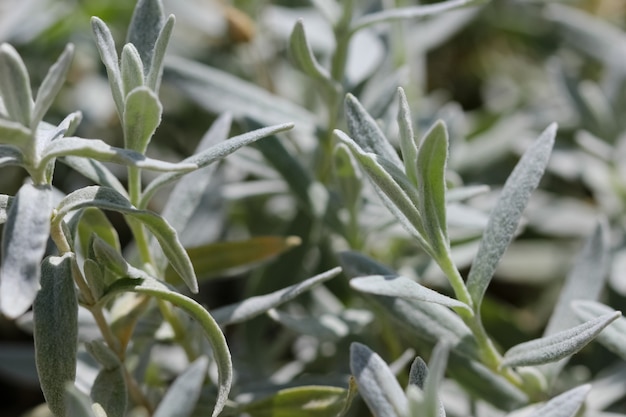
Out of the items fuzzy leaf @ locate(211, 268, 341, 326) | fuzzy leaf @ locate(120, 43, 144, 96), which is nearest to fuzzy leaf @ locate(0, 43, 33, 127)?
fuzzy leaf @ locate(120, 43, 144, 96)

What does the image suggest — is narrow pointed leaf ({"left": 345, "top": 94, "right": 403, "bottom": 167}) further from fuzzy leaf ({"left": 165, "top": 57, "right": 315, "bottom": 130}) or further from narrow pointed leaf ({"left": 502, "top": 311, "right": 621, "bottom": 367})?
fuzzy leaf ({"left": 165, "top": 57, "right": 315, "bottom": 130})

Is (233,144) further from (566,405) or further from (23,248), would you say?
(566,405)

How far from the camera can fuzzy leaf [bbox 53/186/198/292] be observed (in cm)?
88

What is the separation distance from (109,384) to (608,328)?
0.59 meters

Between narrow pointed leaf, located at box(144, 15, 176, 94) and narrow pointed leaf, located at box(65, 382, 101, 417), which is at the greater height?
narrow pointed leaf, located at box(144, 15, 176, 94)

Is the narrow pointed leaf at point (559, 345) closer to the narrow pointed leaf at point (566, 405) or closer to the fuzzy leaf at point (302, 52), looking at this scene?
the narrow pointed leaf at point (566, 405)

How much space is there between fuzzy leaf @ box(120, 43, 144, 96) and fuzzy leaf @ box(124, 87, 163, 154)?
0.03 meters

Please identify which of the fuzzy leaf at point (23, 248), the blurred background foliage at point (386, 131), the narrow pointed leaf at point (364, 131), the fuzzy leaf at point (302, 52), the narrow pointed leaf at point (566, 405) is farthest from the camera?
the blurred background foliage at point (386, 131)

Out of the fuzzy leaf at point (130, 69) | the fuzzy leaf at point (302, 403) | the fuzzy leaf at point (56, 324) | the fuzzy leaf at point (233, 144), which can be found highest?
the fuzzy leaf at point (130, 69)

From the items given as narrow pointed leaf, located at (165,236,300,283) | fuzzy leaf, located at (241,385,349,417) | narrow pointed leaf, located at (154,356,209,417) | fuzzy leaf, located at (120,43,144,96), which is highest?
fuzzy leaf, located at (120,43,144,96)

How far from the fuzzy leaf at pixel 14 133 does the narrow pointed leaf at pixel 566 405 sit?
568mm

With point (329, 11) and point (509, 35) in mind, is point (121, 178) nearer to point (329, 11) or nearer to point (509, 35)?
point (329, 11)

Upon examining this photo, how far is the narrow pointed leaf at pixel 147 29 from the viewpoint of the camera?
1049mm

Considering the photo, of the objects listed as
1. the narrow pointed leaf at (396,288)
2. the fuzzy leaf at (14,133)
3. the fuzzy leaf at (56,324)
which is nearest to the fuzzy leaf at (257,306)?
the narrow pointed leaf at (396,288)
